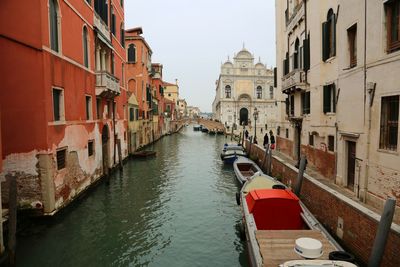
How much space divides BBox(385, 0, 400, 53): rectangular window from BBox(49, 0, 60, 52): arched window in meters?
9.18

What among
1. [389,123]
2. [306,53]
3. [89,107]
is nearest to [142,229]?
[89,107]

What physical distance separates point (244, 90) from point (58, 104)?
159 ft

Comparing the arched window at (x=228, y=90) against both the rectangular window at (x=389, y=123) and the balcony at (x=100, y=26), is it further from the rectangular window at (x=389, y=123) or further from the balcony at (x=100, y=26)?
the rectangular window at (x=389, y=123)

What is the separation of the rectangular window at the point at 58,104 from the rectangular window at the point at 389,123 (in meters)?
9.20

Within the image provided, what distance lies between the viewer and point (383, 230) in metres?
4.79

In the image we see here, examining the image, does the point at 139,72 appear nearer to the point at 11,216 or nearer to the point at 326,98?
the point at 326,98

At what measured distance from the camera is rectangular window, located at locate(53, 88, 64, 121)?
900cm

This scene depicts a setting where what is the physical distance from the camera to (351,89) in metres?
9.45

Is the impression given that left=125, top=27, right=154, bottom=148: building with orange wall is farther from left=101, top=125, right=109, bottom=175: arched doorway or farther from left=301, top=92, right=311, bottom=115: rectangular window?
left=301, top=92, right=311, bottom=115: rectangular window

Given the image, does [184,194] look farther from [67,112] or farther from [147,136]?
[147,136]

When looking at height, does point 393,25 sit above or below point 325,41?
below

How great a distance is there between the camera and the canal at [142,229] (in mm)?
7039

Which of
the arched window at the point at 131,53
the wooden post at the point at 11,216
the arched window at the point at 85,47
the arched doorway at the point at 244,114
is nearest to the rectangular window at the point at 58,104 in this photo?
the arched window at the point at 85,47

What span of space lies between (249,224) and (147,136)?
79.5 ft
